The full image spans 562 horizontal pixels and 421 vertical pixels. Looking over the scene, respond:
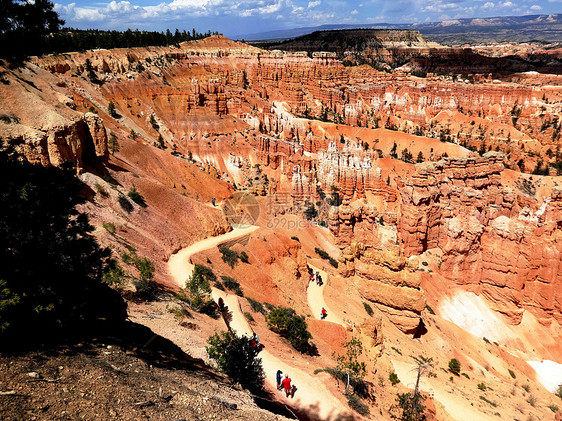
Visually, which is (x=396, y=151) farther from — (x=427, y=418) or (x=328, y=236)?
(x=427, y=418)

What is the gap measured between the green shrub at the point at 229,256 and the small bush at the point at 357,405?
521 inches

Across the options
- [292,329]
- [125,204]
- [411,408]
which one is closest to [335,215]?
[292,329]

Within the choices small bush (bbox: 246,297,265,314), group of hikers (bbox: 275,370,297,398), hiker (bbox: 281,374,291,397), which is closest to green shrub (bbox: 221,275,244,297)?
small bush (bbox: 246,297,265,314)

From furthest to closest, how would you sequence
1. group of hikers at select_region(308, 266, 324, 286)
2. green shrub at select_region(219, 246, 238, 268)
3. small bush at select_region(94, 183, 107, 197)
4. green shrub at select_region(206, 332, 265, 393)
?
group of hikers at select_region(308, 266, 324, 286), green shrub at select_region(219, 246, 238, 268), small bush at select_region(94, 183, 107, 197), green shrub at select_region(206, 332, 265, 393)

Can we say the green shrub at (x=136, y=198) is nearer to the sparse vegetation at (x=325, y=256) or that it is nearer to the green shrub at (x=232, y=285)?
the green shrub at (x=232, y=285)

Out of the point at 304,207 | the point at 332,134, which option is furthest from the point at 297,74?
the point at 304,207

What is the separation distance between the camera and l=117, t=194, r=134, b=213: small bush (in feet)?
82.0

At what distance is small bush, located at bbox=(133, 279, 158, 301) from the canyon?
2.66 ft

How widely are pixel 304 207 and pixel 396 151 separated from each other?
34893 mm

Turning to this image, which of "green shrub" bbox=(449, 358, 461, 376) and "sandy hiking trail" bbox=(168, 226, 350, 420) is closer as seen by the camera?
"sandy hiking trail" bbox=(168, 226, 350, 420)

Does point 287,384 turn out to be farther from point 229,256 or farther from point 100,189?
point 100,189

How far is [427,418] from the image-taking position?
16.4 metres

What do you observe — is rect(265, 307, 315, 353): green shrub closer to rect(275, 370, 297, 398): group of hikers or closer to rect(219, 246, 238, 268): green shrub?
rect(275, 370, 297, 398): group of hikers

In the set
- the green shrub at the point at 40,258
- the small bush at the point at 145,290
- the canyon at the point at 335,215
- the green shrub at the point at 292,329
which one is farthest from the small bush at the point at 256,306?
the green shrub at the point at 40,258
